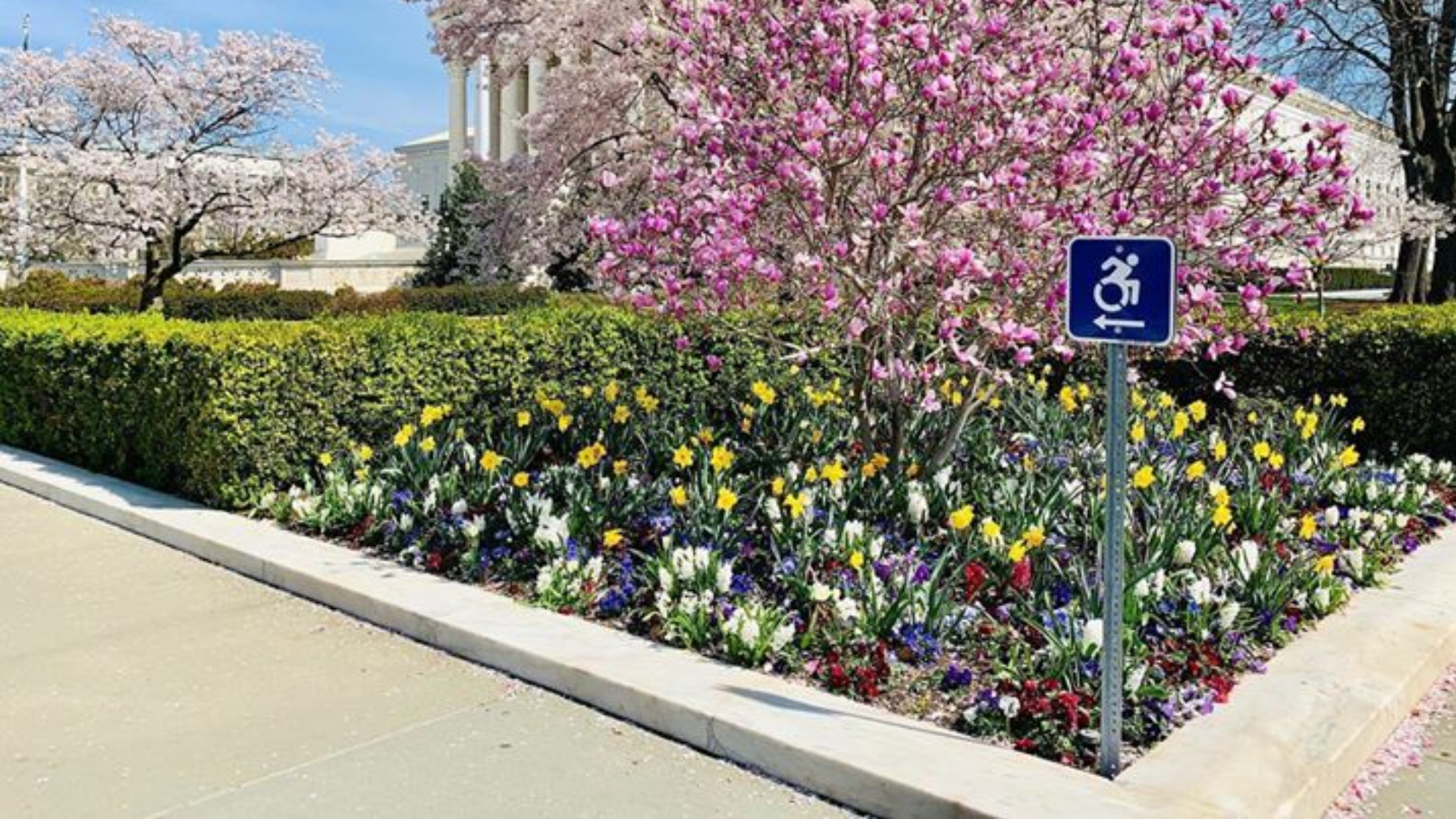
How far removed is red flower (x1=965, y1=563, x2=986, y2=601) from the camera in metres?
4.67

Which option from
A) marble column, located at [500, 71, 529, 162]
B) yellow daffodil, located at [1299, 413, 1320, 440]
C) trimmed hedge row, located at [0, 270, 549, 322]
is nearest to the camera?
yellow daffodil, located at [1299, 413, 1320, 440]

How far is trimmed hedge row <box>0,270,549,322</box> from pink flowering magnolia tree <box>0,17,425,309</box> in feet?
26.1

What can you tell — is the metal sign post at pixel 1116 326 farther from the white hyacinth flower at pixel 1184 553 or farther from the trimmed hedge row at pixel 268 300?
the trimmed hedge row at pixel 268 300

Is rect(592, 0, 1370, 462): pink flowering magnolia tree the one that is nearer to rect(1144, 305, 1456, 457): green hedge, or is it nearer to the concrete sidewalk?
the concrete sidewalk

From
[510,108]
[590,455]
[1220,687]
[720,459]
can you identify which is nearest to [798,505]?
[720,459]

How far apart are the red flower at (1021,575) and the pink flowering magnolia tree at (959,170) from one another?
42.5 inches

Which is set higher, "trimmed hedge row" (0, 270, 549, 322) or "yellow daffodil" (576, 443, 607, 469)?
"trimmed hedge row" (0, 270, 549, 322)

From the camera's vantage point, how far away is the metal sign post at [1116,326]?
328 cm

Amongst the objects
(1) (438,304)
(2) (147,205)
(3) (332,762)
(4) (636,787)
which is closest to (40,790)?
(3) (332,762)

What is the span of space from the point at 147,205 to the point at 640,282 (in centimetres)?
1253

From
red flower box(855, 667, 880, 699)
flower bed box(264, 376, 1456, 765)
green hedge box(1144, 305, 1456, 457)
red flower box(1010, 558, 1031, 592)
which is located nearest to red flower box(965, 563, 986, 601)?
flower bed box(264, 376, 1456, 765)

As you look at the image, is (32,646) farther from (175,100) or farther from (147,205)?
(175,100)

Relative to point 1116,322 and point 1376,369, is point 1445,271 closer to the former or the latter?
point 1376,369

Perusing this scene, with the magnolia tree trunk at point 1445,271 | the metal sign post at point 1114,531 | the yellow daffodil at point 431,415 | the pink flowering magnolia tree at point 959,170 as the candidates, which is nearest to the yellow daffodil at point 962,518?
the pink flowering magnolia tree at point 959,170
